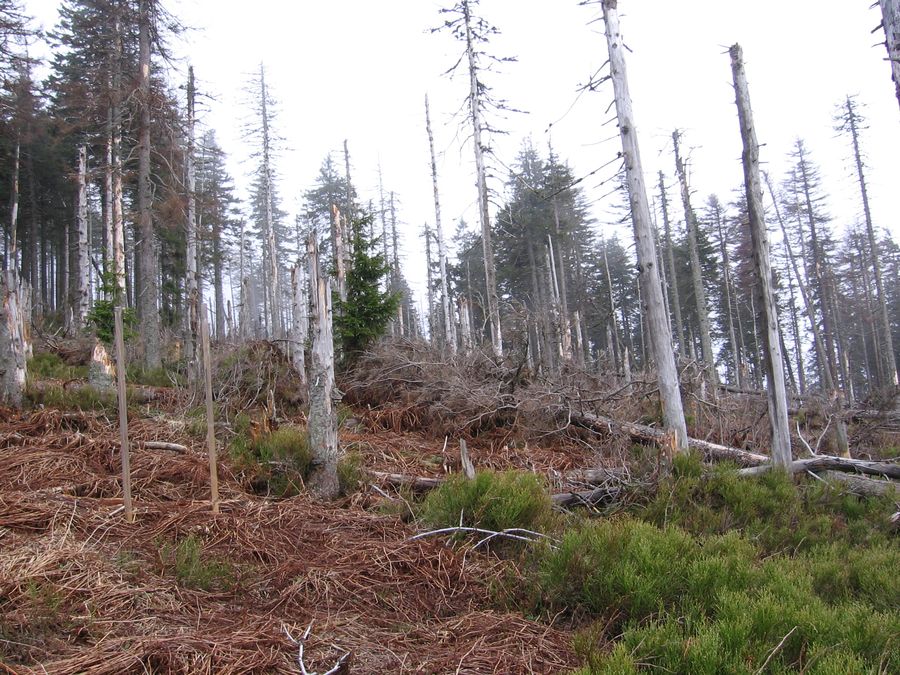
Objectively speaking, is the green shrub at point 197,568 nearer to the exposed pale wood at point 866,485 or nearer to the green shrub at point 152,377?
the green shrub at point 152,377

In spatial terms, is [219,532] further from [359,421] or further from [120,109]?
[120,109]

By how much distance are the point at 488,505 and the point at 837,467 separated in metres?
5.81

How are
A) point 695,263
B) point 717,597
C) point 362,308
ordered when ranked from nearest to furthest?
point 717,597 < point 362,308 < point 695,263

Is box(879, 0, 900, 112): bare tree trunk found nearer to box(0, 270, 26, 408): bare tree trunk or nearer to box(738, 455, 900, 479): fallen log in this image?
box(738, 455, 900, 479): fallen log

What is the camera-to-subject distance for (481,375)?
1045cm

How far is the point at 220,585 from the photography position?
3371mm

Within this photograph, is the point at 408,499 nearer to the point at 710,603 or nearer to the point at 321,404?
the point at 321,404

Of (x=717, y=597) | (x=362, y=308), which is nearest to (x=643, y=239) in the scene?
(x=362, y=308)

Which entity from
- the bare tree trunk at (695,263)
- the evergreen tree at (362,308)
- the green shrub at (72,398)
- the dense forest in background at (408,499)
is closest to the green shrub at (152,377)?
the dense forest in background at (408,499)

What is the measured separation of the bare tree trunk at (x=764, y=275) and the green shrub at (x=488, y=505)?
435 cm

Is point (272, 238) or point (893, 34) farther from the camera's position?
point (272, 238)

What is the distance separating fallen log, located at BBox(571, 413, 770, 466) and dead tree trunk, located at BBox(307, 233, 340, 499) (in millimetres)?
4508

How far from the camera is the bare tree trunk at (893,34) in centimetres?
516

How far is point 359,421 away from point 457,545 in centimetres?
469
